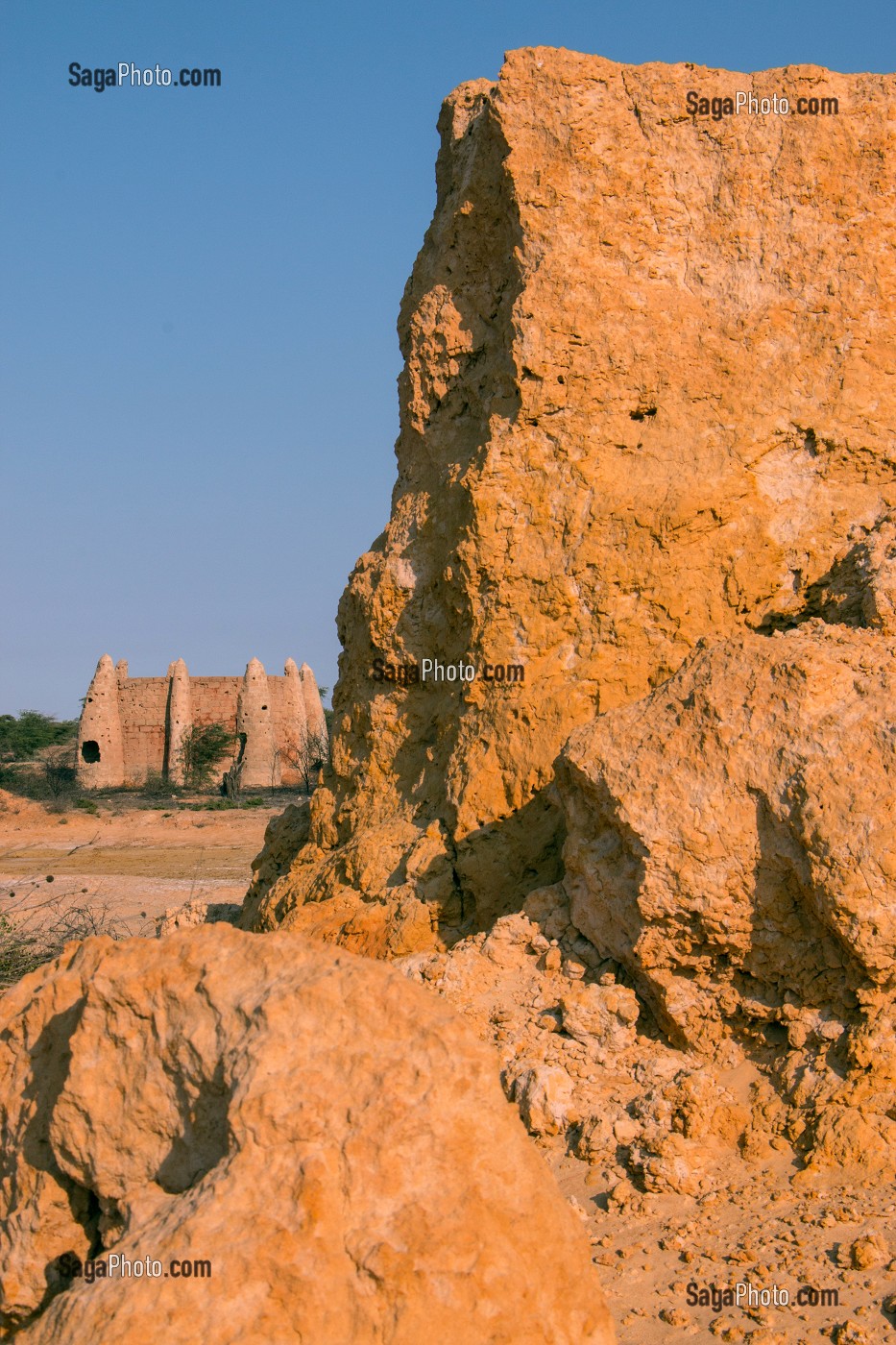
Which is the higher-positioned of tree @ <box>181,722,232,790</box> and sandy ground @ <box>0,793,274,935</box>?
tree @ <box>181,722,232,790</box>

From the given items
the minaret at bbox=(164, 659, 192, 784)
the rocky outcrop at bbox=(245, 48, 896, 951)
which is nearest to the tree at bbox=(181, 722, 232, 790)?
the minaret at bbox=(164, 659, 192, 784)

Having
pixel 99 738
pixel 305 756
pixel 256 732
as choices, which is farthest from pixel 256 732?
pixel 99 738

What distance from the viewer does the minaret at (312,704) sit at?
33.7 m

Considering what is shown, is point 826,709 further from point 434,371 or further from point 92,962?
point 434,371

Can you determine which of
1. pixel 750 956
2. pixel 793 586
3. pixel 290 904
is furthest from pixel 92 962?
pixel 793 586

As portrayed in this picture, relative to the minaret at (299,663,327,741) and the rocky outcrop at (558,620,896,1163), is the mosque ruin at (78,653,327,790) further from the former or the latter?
the rocky outcrop at (558,620,896,1163)

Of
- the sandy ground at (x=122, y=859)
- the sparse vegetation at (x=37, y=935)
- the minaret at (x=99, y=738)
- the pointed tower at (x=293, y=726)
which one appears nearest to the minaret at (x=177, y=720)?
the minaret at (x=99, y=738)

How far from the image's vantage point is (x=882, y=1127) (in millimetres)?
3873

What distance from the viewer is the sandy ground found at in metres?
14.2

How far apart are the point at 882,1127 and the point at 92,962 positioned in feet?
8.35

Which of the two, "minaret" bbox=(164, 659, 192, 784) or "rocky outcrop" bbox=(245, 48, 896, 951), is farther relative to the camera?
"minaret" bbox=(164, 659, 192, 784)

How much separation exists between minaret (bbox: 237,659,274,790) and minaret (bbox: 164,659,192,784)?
150 centimetres

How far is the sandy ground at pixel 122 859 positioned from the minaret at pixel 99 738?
3124 mm

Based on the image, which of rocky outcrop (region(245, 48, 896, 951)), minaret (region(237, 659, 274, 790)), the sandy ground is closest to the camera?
rocky outcrop (region(245, 48, 896, 951))
